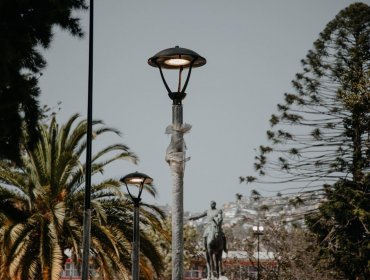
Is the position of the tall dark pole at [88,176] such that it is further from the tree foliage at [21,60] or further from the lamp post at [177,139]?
the lamp post at [177,139]

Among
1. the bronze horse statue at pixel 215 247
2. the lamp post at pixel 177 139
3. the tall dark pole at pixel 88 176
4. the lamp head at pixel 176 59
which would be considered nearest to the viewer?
the lamp post at pixel 177 139

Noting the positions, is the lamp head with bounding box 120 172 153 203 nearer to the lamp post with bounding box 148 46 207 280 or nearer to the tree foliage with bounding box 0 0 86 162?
the tree foliage with bounding box 0 0 86 162

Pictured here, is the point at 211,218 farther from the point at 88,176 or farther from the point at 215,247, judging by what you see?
the point at 88,176

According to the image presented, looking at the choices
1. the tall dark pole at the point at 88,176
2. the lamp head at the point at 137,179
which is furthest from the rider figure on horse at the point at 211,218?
the tall dark pole at the point at 88,176

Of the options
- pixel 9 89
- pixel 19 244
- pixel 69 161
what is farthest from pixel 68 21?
pixel 69 161

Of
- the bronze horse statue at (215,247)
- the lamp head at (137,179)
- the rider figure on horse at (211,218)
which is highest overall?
the lamp head at (137,179)

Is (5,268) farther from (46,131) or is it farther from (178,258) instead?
(178,258)

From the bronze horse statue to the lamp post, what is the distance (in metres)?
8.99

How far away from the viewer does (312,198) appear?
2888 cm

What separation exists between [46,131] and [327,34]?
17735mm

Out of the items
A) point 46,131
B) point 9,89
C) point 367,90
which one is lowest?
point 9,89

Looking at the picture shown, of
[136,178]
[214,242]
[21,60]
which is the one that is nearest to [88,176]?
[136,178]

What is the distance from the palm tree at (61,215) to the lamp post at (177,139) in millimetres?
9018

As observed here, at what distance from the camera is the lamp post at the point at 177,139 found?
6.58 meters
